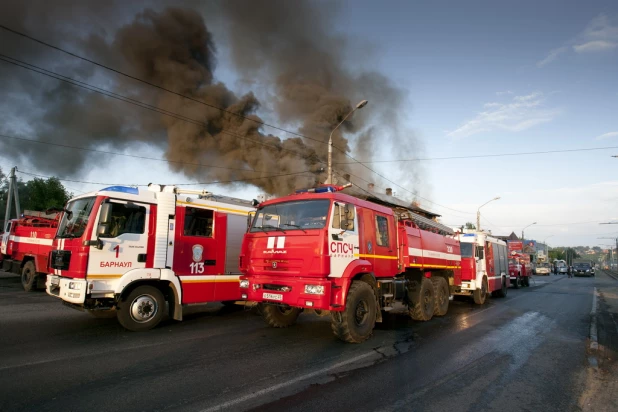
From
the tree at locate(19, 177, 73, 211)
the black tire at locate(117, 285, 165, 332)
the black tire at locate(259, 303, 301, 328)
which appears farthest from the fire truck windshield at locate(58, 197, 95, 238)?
the tree at locate(19, 177, 73, 211)

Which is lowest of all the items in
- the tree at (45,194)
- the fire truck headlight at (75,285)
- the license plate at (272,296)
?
the license plate at (272,296)

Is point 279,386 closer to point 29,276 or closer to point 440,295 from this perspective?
point 440,295

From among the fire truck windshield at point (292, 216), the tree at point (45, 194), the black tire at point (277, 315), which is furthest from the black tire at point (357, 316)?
the tree at point (45, 194)

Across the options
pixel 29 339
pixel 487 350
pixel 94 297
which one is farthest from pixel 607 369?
pixel 29 339

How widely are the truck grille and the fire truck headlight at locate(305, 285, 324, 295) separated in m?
4.27

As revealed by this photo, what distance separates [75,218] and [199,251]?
2374mm

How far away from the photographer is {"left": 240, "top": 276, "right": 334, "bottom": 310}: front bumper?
19.0 feet

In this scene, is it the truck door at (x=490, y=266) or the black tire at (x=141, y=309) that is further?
the truck door at (x=490, y=266)

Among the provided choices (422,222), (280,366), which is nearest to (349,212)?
(280,366)

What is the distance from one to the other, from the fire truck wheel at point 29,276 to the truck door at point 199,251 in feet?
27.6

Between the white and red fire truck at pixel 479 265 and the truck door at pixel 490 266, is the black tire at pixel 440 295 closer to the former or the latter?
the white and red fire truck at pixel 479 265

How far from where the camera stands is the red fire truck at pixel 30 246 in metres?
12.2

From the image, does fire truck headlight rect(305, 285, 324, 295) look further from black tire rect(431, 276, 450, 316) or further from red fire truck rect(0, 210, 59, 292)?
red fire truck rect(0, 210, 59, 292)

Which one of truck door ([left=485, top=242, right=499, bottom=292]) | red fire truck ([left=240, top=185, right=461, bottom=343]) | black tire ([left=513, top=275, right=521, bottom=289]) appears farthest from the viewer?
black tire ([left=513, top=275, right=521, bottom=289])
